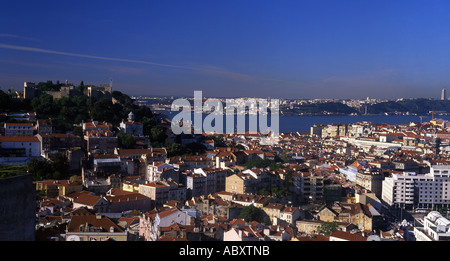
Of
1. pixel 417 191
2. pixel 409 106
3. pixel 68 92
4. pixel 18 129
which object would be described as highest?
pixel 68 92

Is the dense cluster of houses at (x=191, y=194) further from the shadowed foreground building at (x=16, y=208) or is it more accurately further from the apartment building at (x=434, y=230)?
the shadowed foreground building at (x=16, y=208)

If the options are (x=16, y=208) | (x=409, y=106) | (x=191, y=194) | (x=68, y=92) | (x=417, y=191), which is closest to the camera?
(x=16, y=208)

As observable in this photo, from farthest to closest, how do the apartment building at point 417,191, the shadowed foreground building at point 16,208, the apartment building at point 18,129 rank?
the apartment building at point 417,191 < the apartment building at point 18,129 < the shadowed foreground building at point 16,208

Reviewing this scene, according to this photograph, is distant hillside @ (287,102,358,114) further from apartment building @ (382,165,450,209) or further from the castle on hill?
apartment building @ (382,165,450,209)

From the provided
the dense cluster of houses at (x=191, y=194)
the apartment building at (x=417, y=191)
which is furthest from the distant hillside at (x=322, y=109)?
the apartment building at (x=417, y=191)

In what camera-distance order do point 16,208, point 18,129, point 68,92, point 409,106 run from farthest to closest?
point 409,106, point 68,92, point 18,129, point 16,208

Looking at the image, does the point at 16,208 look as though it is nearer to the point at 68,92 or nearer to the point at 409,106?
the point at 68,92

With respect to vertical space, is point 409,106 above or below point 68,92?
below

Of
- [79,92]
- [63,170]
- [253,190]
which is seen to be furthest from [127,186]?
[79,92]

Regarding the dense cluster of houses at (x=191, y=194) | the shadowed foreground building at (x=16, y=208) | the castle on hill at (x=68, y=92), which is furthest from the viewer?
the castle on hill at (x=68, y=92)

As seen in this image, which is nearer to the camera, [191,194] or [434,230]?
[434,230]

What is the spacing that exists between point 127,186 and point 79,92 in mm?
7101

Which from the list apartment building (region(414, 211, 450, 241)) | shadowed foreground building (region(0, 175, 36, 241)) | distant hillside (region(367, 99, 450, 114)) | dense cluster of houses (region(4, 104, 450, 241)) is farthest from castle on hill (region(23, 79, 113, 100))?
distant hillside (region(367, 99, 450, 114))

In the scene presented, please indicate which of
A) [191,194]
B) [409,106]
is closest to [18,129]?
[191,194]
